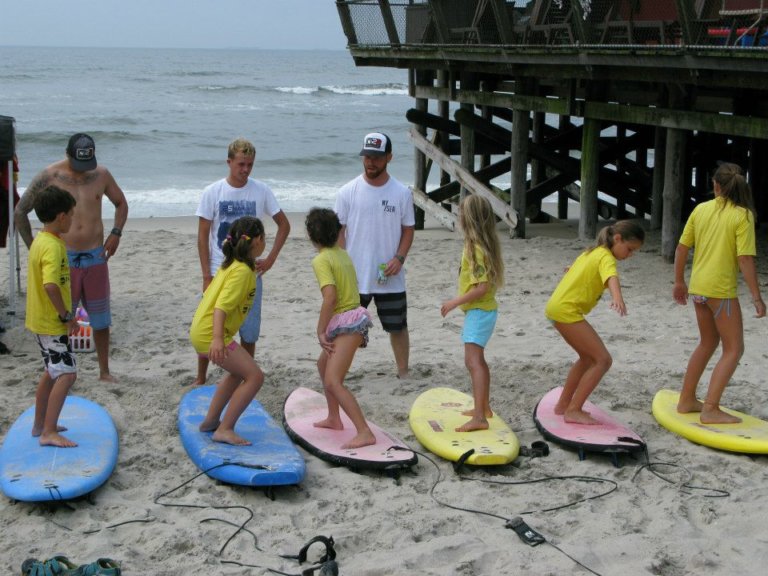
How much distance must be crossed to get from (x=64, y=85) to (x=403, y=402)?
5062 cm

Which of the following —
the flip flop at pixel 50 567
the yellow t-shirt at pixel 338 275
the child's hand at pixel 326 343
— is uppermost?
the yellow t-shirt at pixel 338 275

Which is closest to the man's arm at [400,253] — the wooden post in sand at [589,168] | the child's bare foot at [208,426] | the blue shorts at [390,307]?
the blue shorts at [390,307]

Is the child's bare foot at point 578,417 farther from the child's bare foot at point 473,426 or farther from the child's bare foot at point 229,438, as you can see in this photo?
the child's bare foot at point 229,438

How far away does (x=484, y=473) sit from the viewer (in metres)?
5.43

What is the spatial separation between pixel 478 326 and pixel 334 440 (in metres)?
1.08

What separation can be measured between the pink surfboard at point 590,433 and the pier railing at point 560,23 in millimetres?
3892

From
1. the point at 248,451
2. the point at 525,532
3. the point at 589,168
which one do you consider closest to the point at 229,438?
the point at 248,451

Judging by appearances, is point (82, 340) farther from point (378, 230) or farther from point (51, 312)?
point (378, 230)

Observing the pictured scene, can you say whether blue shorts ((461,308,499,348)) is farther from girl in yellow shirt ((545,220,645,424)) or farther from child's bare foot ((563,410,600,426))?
child's bare foot ((563,410,600,426))

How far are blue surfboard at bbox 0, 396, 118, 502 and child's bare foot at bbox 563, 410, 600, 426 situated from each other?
8.76 feet

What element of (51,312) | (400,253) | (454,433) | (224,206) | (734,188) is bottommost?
(454,433)

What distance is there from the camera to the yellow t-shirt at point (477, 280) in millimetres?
5746

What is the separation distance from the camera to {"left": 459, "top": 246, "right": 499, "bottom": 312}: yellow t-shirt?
5.75m

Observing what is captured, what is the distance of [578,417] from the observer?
234 inches
